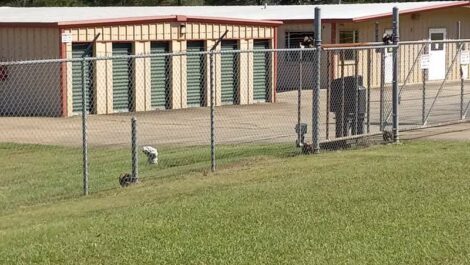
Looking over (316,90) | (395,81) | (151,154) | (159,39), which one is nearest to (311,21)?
(159,39)

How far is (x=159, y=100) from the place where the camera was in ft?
98.1

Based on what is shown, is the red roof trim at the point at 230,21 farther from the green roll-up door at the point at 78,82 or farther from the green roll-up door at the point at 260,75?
the green roll-up door at the point at 78,82

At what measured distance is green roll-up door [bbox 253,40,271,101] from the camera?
3262 cm

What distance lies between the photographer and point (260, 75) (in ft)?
108

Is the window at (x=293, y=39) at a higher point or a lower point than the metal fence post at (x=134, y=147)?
higher

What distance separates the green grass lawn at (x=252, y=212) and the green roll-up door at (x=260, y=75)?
54.3 feet

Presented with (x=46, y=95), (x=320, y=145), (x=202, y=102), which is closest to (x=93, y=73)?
(x=46, y=95)

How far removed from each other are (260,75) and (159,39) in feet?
14.0

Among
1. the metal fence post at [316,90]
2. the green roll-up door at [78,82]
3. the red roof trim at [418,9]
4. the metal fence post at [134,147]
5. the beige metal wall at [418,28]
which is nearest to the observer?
the metal fence post at [134,147]

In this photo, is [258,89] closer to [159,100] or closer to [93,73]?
[159,100]

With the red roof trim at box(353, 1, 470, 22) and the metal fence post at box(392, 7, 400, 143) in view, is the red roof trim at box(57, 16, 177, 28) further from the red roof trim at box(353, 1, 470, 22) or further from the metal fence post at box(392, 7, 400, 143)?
the metal fence post at box(392, 7, 400, 143)

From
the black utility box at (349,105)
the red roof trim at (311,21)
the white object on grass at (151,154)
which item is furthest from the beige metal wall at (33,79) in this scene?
the red roof trim at (311,21)

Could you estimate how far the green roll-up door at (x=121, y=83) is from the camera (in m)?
28.7

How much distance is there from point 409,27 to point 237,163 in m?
26.6
